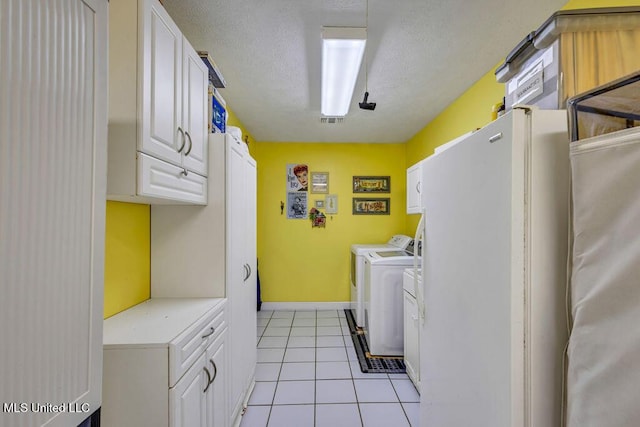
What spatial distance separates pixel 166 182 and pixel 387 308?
227cm

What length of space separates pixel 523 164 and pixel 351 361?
2.40 m

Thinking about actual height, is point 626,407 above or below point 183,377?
above

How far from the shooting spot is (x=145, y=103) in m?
1.07

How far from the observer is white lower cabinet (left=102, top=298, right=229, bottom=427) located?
3.36 feet

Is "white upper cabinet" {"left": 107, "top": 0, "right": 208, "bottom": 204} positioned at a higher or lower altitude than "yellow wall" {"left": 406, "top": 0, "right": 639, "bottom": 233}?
lower

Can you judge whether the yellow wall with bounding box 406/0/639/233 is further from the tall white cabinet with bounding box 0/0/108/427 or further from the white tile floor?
the white tile floor

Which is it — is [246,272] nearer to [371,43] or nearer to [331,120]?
[371,43]

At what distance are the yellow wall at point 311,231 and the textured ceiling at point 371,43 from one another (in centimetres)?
125

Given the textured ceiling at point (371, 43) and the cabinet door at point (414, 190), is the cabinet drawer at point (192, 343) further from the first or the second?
the cabinet door at point (414, 190)

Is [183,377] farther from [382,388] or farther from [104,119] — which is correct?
[382,388]

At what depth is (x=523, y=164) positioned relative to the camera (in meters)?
0.80

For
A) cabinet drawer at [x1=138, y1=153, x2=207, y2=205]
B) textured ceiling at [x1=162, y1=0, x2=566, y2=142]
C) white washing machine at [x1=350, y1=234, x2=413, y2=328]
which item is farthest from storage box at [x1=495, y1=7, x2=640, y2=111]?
white washing machine at [x1=350, y1=234, x2=413, y2=328]

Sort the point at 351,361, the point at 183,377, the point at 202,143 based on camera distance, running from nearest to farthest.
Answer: the point at 183,377, the point at 202,143, the point at 351,361

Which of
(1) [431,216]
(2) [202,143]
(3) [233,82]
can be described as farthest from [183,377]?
(3) [233,82]
